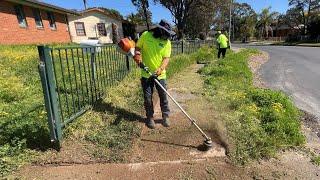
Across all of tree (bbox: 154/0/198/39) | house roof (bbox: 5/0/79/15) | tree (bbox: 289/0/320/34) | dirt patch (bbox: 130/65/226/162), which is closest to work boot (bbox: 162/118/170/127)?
dirt patch (bbox: 130/65/226/162)

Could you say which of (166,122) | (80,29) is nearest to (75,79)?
(166,122)

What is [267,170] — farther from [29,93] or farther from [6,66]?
[6,66]

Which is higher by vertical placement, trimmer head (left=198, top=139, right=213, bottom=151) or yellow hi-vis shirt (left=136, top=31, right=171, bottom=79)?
yellow hi-vis shirt (left=136, top=31, right=171, bottom=79)

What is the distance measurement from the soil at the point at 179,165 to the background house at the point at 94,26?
92.1ft

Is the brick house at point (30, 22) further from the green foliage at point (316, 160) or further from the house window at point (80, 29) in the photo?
the green foliage at point (316, 160)

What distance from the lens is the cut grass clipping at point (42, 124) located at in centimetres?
388

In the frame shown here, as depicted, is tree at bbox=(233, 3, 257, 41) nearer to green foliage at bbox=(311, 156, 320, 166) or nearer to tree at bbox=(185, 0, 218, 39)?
tree at bbox=(185, 0, 218, 39)

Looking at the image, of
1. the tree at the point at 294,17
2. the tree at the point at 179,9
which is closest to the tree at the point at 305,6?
the tree at the point at 294,17

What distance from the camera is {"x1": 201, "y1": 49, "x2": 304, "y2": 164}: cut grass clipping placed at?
13.7ft

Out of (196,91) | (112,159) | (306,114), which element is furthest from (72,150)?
(306,114)

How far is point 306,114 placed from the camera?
623 centimetres

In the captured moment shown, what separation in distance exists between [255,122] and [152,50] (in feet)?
6.68

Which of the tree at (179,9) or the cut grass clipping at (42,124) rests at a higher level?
the tree at (179,9)

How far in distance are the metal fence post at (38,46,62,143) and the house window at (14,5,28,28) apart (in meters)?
15.5
